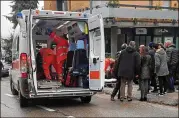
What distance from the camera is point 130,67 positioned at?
11.1 m

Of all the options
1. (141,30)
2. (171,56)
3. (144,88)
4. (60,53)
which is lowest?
(144,88)

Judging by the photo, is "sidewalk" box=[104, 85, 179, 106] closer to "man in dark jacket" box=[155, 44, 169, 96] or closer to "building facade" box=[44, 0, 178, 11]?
"man in dark jacket" box=[155, 44, 169, 96]

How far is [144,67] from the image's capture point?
37.4 feet

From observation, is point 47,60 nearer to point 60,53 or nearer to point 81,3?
point 60,53

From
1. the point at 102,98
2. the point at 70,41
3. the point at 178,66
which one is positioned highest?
the point at 70,41

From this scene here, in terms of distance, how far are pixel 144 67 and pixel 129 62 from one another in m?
0.59

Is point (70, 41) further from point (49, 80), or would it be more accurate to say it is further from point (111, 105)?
point (111, 105)

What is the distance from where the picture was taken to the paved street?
30.3ft

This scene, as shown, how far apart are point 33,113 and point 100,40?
8.74 ft

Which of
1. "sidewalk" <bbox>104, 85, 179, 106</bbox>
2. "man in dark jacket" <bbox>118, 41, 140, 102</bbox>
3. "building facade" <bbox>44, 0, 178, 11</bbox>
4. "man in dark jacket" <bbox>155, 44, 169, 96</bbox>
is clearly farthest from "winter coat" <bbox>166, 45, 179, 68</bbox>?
"building facade" <bbox>44, 0, 178, 11</bbox>

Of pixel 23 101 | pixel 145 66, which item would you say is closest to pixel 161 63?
pixel 145 66

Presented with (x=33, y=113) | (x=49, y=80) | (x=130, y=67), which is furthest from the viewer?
(x=49, y=80)

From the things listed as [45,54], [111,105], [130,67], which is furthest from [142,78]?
[45,54]

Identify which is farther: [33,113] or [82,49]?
[82,49]
